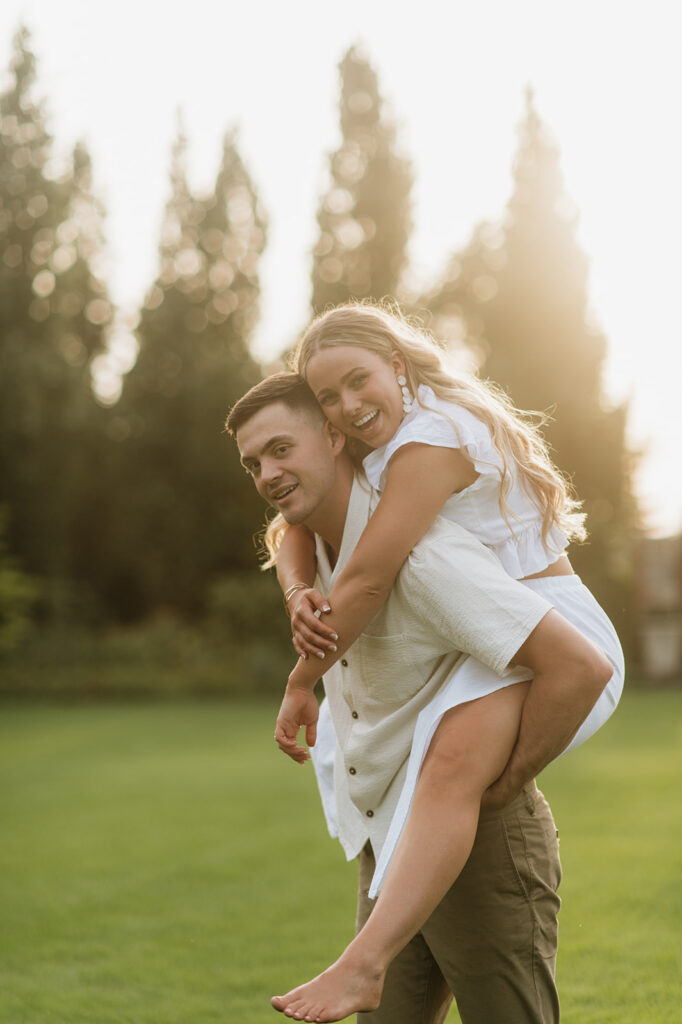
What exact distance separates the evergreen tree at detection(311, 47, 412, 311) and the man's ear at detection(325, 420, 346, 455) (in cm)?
2136

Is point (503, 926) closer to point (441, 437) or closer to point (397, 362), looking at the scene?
point (441, 437)

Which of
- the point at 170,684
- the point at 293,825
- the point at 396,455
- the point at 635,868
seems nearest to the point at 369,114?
the point at 170,684

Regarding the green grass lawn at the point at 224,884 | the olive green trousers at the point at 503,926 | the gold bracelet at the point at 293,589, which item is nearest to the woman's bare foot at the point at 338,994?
the olive green trousers at the point at 503,926

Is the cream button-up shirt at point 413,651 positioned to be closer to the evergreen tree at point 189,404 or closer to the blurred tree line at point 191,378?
the blurred tree line at point 191,378

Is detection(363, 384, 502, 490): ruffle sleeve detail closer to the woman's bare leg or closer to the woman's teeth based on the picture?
the woman's teeth

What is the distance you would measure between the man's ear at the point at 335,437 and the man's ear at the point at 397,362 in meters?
0.19

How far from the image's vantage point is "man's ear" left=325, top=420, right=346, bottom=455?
95.1 inches

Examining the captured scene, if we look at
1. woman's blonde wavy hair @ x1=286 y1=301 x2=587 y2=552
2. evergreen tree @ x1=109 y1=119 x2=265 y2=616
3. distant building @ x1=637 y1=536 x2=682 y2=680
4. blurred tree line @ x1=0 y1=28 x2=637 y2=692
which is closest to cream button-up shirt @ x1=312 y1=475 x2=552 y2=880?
woman's blonde wavy hair @ x1=286 y1=301 x2=587 y2=552

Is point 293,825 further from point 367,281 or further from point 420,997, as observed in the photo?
point 367,281

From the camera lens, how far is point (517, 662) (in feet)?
6.91

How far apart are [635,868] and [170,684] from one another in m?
14.8

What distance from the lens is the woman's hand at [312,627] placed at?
216 centimetres

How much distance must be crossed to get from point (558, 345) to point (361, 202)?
193 inches

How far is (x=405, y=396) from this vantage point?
2467mm
